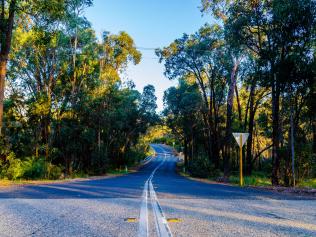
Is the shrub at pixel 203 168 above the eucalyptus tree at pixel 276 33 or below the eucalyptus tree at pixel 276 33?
below

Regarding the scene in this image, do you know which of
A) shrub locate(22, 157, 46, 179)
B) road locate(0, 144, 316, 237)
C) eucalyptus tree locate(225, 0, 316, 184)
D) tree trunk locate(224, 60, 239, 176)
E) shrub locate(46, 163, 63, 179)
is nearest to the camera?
road locate(0, 144, 316, 237)

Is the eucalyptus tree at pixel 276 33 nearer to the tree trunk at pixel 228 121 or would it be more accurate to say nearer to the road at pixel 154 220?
the tree trunk at pixel 228 121

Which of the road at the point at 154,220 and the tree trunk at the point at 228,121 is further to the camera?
the tree trunk at the point at 228,121

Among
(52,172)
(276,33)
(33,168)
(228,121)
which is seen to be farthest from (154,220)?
(228,121)

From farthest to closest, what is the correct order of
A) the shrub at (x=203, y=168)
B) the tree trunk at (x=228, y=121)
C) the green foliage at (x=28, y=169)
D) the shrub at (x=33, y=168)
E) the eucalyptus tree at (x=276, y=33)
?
the shrub at (x=203, y=168) < the tree trunk at (x=228, y=121) < the shrub at (x=33, y=168) < the green foliage at (x=28, y=169) < the eucalyptus tree at (x=276, y=33)

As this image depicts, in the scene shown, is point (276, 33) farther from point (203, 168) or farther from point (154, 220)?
point (203, 168)

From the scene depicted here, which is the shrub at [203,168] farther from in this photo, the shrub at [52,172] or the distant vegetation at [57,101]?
the shrub at [52,172]

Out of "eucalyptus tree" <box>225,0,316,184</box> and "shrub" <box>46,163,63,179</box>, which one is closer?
"eucalyptus tree" <box>225,0,316,184</box>

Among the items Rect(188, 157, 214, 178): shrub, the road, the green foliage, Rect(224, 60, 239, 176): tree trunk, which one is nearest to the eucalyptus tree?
Rect(224, 60, 239, 176): tree trunk

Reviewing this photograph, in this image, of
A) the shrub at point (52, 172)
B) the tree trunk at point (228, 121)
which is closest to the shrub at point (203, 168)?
the tree trunk at point (228, 121)

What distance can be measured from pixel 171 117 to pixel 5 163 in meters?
34.7

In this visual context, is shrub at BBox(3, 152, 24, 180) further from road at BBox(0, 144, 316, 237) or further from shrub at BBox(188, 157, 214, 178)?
shrub at BBox(188, 157, 214, 178)

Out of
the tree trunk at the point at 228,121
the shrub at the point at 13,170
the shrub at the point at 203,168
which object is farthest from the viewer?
the shrub at the point at 203,168

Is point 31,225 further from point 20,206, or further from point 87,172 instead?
point 87,172
